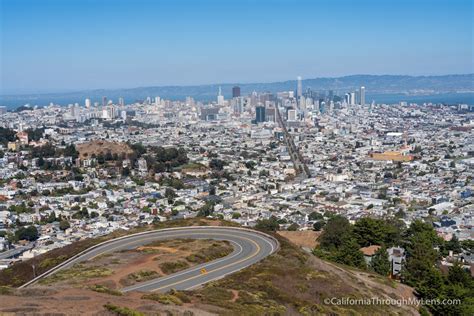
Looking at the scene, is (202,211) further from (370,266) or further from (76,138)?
(76,138)

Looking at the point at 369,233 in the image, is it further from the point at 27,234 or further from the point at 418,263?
the point at 27,234

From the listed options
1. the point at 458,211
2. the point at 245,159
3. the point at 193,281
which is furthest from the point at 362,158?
the point at 193,281

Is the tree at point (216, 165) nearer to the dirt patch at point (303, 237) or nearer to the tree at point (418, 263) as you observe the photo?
the dirt patch at point (303, 237)

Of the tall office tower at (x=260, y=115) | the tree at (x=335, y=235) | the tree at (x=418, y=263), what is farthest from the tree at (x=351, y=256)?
the tall office tower at (x=260, y=115)

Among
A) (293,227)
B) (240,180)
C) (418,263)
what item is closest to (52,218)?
(293,227)

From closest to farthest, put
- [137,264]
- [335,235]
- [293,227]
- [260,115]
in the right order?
[137,264], [335,235], [293,227], [260,115]

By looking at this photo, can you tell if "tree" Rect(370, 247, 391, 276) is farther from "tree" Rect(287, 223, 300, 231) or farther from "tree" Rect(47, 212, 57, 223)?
"tree" Rect(47, 212, 57, 223)
